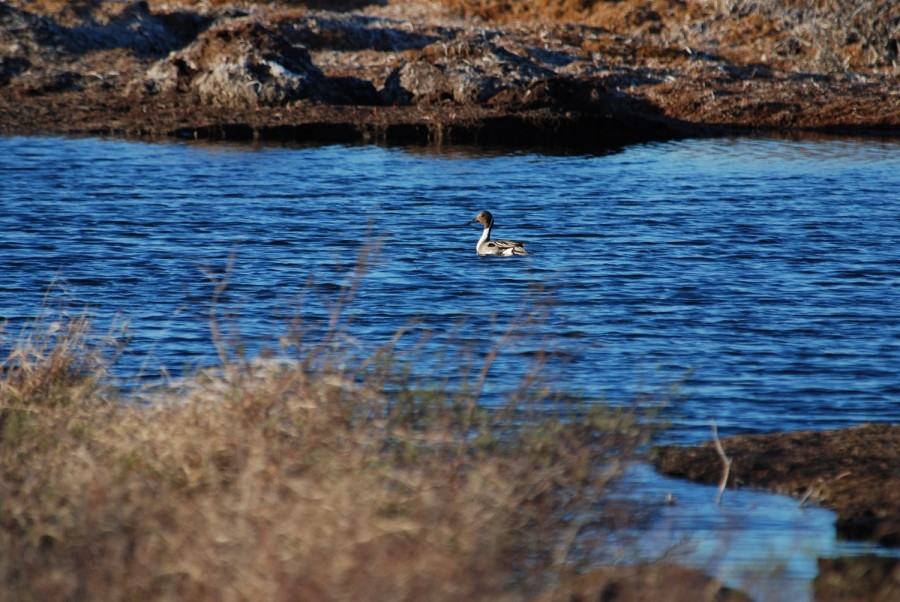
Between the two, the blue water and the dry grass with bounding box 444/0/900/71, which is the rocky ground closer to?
the dry grass with bounding box 444/0/900/71

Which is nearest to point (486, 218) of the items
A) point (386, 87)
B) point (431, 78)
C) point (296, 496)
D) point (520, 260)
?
point (520, 260)

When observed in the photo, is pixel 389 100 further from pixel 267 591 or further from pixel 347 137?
pixel 267 591

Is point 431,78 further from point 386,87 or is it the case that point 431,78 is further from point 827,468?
point 827,468

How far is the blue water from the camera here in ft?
35.8

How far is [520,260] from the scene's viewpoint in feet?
57.6

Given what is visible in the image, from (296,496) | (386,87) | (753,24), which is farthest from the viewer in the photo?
(753,24)

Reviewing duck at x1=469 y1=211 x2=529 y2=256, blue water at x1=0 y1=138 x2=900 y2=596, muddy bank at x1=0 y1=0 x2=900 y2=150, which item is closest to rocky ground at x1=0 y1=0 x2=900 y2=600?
muddy bank at x1=0 y1=0 x2=900 y2=150

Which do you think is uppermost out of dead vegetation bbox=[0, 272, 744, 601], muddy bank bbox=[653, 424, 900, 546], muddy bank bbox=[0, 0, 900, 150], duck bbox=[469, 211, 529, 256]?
dead vegetation bbox=[0, 272, 744, 601]

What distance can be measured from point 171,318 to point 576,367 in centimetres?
437

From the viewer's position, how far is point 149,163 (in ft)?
84.9

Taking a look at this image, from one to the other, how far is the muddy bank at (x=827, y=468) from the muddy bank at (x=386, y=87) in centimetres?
2147

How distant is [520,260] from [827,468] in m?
9.63

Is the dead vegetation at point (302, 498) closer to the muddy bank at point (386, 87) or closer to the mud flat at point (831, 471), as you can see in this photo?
the mud flat at point (831, 471)

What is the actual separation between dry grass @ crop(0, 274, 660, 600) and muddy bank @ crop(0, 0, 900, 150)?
76.7ft
